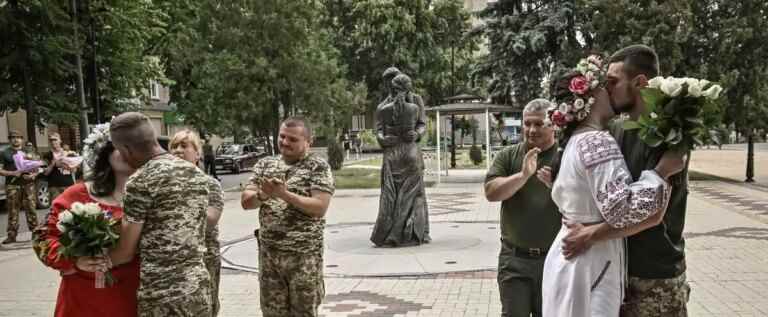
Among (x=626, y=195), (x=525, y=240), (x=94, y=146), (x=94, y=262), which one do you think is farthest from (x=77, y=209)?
(x=525, y=240)

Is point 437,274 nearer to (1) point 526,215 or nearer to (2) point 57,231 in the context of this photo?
(1) point 526,215

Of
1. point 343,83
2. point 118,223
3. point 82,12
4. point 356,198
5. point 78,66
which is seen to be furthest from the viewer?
point 343,83

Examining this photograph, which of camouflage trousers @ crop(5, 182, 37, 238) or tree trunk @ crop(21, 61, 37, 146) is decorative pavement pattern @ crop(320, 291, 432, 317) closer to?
camouflage trousers @ crop(5, 182, 37, 238)

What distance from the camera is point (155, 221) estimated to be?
307 centimetres

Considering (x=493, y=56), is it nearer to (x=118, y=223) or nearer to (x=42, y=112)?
(x=42, y=112)

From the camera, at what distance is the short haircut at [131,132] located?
10.2ft

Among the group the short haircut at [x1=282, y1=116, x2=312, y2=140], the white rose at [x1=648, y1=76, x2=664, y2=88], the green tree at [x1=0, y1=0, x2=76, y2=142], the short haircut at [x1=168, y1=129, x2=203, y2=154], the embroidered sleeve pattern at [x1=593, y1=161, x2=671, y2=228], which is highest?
the green tree at [x1=0, y1=0, x2=76, y2=142]

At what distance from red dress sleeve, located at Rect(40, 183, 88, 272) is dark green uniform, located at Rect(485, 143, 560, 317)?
2.34 metres

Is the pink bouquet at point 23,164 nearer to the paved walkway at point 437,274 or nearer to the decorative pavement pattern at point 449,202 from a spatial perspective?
the paved walkway at point 437,274

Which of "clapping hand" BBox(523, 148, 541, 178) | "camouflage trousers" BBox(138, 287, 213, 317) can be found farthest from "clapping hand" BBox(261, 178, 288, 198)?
"clapping hand" BBox(523, 148, 541, 178)

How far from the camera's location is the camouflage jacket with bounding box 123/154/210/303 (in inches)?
118

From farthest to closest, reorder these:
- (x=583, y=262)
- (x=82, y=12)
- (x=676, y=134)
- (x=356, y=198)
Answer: (x=356, y=198) < (x=82, y=12) < (x=583, y=262) < (x=676, y=134)

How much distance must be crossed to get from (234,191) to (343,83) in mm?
7784

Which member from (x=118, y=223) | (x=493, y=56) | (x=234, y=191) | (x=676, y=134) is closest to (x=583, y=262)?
(x=676, y=134)
